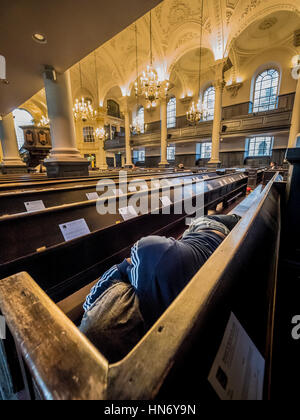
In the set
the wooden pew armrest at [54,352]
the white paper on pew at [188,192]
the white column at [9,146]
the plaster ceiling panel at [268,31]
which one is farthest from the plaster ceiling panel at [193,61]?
the wooden pew armrest at [54,352]

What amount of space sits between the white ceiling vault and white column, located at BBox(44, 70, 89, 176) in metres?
7.66

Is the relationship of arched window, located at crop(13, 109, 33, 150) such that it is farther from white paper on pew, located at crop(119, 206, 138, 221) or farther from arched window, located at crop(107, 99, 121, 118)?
white paper on pew, located at crop(119, 206, 138, 221)

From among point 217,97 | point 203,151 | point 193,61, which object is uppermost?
point 193,61

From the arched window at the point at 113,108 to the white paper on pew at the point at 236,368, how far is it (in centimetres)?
2070

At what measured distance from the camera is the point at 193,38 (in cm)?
854

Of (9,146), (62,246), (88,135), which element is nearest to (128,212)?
(62,246)

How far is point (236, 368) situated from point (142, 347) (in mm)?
207

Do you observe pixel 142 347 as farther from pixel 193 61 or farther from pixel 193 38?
pixel 193 61

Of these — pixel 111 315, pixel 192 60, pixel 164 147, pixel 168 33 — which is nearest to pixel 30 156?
pixel 164 147

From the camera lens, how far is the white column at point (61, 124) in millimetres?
3617

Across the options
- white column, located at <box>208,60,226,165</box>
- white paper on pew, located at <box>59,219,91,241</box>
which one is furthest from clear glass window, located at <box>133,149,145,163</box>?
white paper on pew, located at <box>59,219,91,241</box>

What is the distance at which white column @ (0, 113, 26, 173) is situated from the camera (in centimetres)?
637

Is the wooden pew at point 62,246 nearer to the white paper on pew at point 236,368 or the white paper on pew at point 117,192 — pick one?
the white paper on pew at point 117,192
